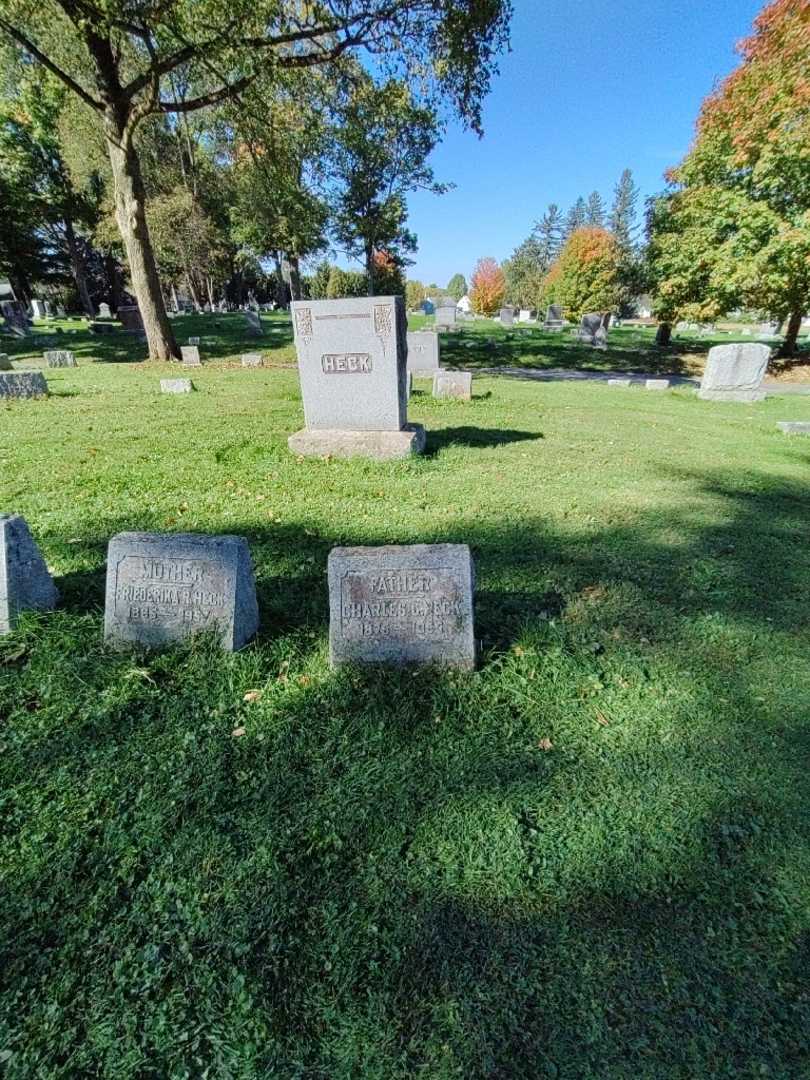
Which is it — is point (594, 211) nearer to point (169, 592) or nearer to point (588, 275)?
point (588, 275)

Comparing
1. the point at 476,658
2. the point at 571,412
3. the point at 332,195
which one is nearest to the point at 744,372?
the point at 571,412

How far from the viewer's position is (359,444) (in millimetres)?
5891

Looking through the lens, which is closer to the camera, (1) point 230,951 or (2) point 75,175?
(1) point 230,951

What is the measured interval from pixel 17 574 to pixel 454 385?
8681 mm

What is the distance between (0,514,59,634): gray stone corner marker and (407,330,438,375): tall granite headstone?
461 inches

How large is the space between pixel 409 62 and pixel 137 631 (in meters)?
13.4

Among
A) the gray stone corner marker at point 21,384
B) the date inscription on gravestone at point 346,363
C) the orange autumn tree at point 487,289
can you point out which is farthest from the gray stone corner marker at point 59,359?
the orange autumn tree at point 487,289

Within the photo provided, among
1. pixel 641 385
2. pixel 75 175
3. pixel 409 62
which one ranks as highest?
pixel 75 175

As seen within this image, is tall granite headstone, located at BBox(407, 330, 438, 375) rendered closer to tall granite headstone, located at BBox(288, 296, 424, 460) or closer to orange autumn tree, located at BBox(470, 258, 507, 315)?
tall granite headstone, located at BBox(288, 296, 424, 460)

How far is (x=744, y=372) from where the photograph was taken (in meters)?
11.7

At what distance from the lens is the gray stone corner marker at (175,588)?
8.14ft

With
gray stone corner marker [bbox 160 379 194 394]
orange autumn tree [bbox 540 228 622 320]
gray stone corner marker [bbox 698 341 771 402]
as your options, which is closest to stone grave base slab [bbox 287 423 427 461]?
gray stone corner marker [bbox 160 379 194 394]

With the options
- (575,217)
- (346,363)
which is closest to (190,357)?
(346,363)

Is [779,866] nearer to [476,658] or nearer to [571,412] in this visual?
[476,658]
